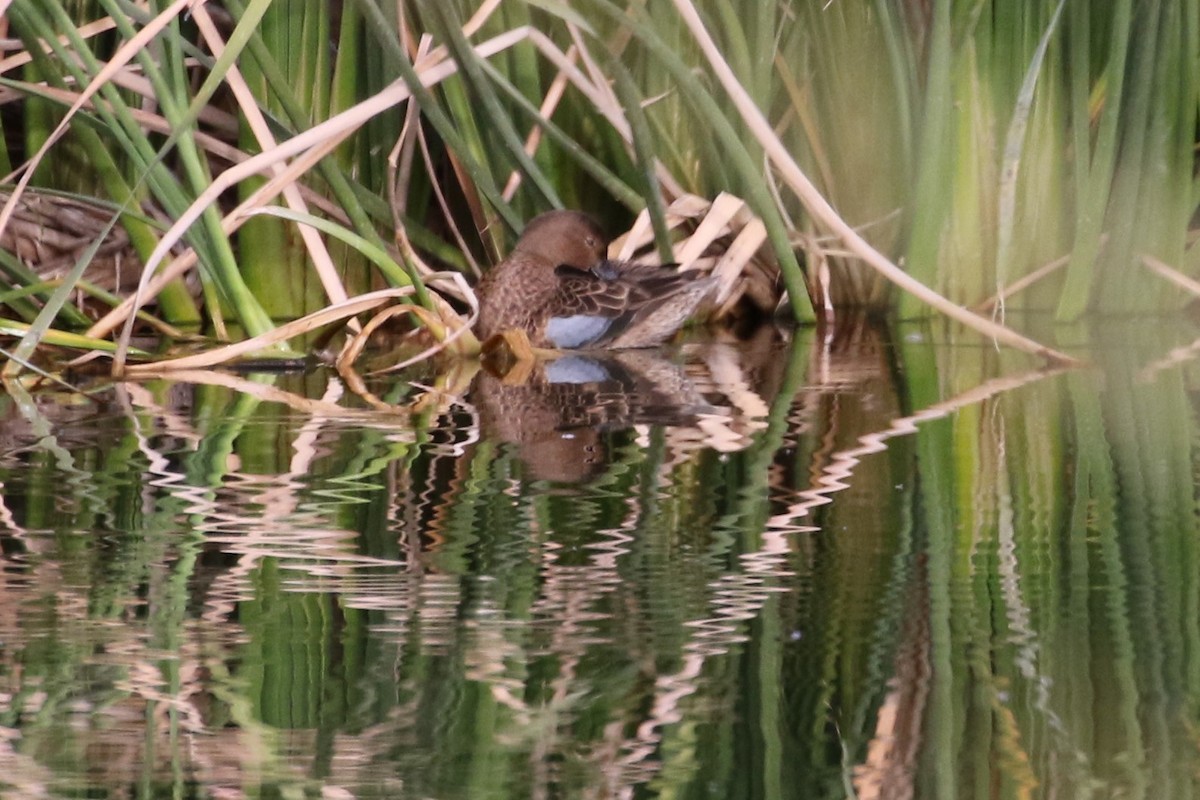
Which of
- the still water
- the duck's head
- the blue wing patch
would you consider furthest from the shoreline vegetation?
the still water

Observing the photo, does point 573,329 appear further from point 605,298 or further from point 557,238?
point 557,238

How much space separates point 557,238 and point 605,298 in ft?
0.53

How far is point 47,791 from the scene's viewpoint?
836 mm

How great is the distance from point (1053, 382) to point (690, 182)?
1534 millimetres

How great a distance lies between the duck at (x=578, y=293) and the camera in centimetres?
362

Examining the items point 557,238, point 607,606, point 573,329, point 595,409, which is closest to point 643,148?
point 557,238

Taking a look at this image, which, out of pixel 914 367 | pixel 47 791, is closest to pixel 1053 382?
pixel 914 367

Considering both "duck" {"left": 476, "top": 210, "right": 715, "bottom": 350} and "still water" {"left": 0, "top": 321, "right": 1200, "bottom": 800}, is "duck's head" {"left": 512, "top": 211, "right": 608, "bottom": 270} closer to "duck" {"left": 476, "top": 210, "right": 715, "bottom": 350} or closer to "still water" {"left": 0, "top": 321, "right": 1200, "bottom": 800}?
"duck" {"left": 476, "top": 210, "right": 715, "bottom": 350}

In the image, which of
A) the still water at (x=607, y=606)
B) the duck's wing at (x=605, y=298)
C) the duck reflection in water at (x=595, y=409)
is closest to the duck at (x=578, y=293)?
the duck's wing at (x=605, y=298)

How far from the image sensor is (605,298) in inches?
146

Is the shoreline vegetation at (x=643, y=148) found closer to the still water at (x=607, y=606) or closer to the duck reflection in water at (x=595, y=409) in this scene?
the duck reflection in water at (x=595, y=409)

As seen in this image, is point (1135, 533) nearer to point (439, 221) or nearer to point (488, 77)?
point (488, 77)

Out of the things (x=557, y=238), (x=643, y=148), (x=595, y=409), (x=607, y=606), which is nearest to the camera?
(x=607, y=606)

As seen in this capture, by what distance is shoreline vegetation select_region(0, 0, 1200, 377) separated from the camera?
3234 millimetres
